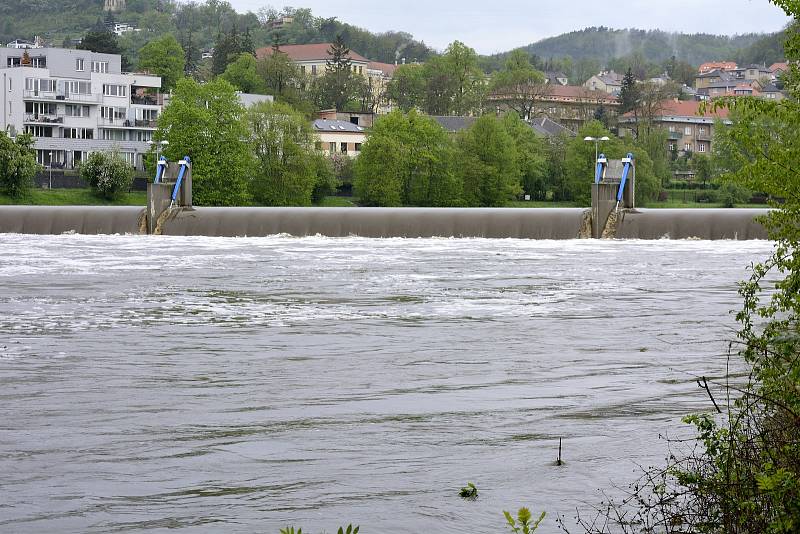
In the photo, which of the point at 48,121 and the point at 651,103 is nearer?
the point at 48,121

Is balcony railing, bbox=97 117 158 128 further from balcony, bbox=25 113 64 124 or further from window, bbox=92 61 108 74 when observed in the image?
window, bbox=92 61 108 74

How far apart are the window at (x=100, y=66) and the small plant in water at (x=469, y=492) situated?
95708 millimetres

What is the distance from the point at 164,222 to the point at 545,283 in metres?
19.3

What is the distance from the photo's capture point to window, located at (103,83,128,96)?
98.0 m

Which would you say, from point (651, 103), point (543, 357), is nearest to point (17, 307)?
point (543, 357)

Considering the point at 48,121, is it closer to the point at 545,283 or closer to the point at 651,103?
the point at 651,103

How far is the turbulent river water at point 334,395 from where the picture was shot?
7402 mm

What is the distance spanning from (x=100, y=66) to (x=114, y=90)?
110 inches

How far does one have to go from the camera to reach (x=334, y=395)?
10.8 m

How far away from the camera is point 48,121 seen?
92.3 meters

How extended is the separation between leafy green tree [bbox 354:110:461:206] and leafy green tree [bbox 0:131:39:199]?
1905 centimetres

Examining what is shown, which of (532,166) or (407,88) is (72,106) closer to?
(532,166)

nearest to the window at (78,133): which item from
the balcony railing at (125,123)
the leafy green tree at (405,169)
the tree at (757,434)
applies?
the balcony railing at (125,123)

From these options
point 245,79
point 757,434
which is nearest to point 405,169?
point 245,79
